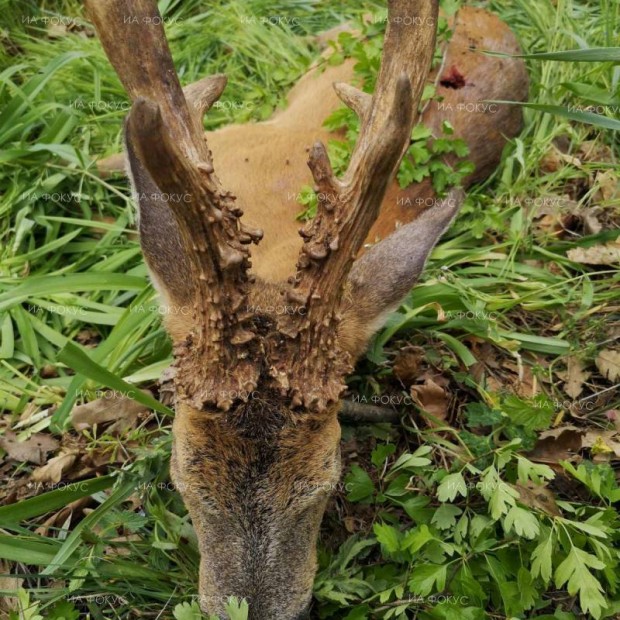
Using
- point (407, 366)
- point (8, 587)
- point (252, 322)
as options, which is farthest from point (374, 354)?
point (8, 587)

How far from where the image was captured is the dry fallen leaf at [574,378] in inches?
179

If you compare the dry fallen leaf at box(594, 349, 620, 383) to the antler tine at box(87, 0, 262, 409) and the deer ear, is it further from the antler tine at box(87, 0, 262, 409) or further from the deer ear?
the antler tine at box(87, 0, 262, 409)

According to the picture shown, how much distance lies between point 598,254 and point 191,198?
3.18 meters

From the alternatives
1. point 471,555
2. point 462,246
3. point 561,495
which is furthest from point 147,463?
point 462,246

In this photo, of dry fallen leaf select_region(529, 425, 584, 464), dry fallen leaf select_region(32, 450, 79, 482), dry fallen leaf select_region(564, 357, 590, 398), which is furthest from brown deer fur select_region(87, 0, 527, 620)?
dry fallen leaf select_region(564, 357, 590, 398)

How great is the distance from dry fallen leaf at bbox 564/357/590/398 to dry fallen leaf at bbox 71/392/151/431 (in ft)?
8.11

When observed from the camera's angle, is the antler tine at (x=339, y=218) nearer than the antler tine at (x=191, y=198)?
No

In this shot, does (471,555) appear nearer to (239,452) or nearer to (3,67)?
(239,452)

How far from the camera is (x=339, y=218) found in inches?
125

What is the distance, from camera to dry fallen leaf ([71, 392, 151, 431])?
15.2 feet

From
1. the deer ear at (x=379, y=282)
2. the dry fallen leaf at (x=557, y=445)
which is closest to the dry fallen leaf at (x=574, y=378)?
the dry fallen leaf at (x=557, y=445)

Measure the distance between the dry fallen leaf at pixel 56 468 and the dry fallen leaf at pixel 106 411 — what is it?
0.70 feet

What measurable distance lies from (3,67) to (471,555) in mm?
5661

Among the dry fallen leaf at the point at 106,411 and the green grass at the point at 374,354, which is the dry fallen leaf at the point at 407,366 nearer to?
the green grass at the point at 374,354
